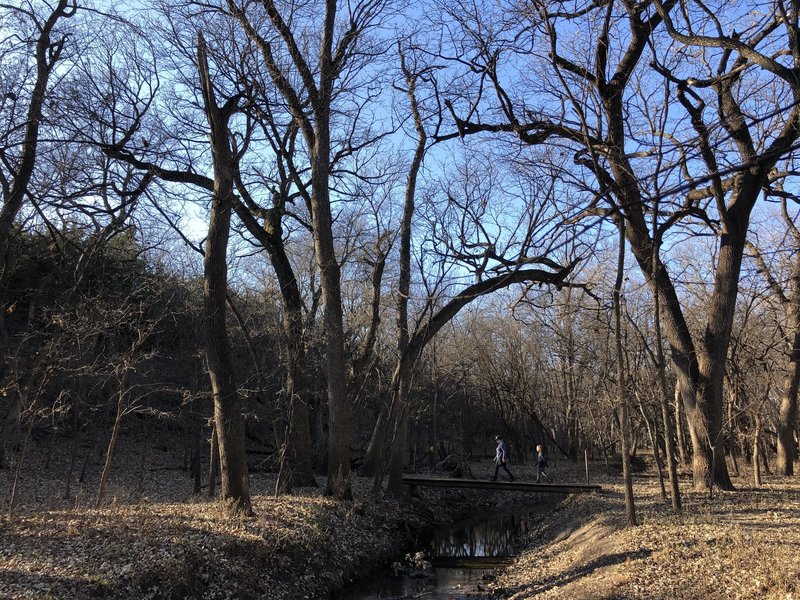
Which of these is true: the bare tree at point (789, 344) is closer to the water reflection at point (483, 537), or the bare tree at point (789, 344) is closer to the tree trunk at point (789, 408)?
the tree trunk at point (789, 408)

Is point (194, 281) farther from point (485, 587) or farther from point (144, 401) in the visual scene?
point (485, 587)

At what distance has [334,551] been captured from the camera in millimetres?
11000

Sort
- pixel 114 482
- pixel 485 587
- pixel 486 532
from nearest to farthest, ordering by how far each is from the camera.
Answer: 1. pixel 485 587
2. pixel 486 532
3. pixel 114 482

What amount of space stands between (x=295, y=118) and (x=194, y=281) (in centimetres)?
1096

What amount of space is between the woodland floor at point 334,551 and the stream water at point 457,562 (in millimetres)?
447

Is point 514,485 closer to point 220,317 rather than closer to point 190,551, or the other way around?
point 220,317

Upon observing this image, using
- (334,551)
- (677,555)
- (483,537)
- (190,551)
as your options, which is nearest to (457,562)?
(334,551)

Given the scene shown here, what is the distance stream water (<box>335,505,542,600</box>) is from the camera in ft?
33.9

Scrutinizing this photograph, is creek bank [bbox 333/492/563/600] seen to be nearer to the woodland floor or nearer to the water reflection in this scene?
the water reflection

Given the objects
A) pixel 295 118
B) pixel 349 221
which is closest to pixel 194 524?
pixel 295 118

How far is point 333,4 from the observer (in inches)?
541

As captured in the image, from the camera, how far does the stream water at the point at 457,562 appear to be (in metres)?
10.3

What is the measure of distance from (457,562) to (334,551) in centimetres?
351

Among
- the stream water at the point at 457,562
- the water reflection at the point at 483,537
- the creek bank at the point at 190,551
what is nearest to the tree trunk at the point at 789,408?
the stream water at the point at 457,562
